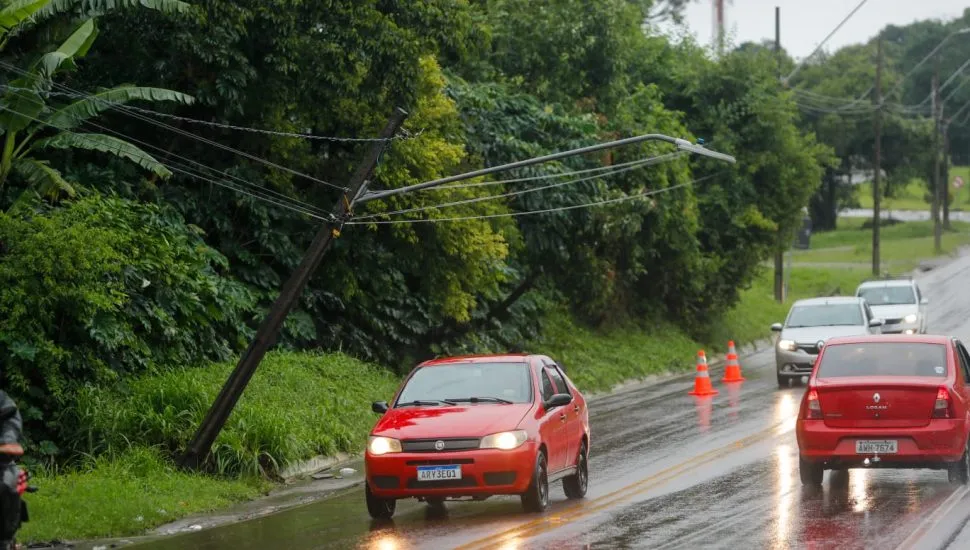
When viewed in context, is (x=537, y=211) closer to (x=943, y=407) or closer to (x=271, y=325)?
(x=271, y=325)

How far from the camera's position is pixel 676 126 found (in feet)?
132

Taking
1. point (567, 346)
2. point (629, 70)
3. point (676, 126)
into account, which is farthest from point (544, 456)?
point (629, 70)

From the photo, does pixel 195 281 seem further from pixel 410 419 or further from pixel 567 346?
pixel 567 346

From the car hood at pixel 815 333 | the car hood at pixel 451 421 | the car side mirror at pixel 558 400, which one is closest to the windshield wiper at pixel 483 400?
the car hood at pixel 451 421

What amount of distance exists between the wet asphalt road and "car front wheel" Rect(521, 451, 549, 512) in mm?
162

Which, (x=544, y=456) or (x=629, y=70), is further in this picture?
(x=629, y=70)

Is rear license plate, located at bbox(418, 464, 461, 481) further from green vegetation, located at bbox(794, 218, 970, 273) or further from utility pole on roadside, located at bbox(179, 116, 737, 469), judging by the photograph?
green vegetation, located at bbox(794, 218, 970, 273)

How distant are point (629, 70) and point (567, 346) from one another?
451 inches

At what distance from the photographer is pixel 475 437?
1405 cm

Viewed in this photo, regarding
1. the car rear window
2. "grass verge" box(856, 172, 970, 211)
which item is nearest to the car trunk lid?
the car rear window

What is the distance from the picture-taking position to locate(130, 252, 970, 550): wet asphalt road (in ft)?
41.6

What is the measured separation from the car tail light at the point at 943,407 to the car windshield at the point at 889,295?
1039 inches

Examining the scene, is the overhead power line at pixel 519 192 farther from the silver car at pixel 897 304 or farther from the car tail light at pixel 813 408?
the car tail light at pixel 813 408

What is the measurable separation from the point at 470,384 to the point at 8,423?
6393 millimetres
